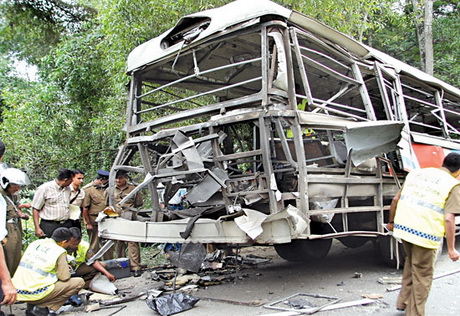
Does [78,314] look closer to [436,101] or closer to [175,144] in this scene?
[175,144]

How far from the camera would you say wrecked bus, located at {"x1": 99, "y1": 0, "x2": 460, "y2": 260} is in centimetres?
382

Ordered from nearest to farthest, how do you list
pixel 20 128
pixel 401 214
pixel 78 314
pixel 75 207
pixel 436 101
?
pixel 401 214 < pixel 78 314 < pixel 75 207 < pixel 436 101 < pixel 20 128

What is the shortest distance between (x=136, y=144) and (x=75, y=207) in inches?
55.7

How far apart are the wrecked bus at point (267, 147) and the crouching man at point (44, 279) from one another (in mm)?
668

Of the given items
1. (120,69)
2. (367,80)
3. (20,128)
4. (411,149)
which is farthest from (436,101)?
(20,128)

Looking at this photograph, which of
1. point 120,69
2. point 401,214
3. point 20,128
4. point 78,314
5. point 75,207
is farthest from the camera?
point 20,128

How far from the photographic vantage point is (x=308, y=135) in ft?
19.9

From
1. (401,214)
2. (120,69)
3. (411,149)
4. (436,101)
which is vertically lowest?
(401,214)

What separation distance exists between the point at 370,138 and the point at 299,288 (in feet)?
6.15

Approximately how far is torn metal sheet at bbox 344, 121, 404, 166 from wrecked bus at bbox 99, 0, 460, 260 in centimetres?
1

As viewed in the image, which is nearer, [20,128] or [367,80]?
[367,80]

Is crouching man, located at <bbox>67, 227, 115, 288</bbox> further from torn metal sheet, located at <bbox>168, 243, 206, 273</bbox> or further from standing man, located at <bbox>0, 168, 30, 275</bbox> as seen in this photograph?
torn metal sheet, located at <bbox>168, 243, 206, 273</bbox>

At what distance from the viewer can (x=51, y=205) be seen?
5.12 m

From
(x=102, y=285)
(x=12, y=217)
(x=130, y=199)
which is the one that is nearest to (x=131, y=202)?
(x=130, y=199)
